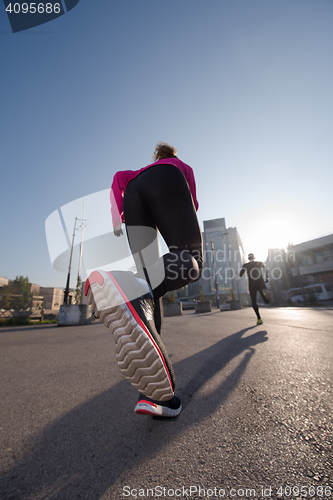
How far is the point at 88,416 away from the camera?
109 cm

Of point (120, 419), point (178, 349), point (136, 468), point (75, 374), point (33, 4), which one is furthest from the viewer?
point (33, 4)

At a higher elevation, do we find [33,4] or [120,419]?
[33,4]

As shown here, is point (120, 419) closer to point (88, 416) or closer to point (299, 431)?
point (88, 416)

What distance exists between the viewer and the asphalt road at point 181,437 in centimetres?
64

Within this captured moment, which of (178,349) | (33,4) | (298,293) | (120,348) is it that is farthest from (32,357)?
Answer: (298,293)

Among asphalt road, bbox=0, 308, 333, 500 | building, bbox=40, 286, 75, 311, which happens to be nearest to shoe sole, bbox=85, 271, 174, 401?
asphalt road, bbox=0, 308, 333, 500

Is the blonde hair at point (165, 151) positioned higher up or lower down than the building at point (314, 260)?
lower down

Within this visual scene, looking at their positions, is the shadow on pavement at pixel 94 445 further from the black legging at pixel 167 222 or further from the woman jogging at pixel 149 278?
the black legging at pixel 167 222

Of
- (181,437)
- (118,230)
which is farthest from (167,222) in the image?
(181,437)

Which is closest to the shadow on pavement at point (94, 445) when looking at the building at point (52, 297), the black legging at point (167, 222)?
the black legging at point (167, 222)

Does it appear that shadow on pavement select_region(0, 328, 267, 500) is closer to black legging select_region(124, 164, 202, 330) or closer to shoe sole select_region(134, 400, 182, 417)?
shoe sole select_region(134, 400, 182, 417)

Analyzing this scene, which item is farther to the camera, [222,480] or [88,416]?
[88,416]

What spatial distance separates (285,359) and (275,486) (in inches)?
57.6

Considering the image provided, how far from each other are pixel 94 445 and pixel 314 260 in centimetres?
4741
